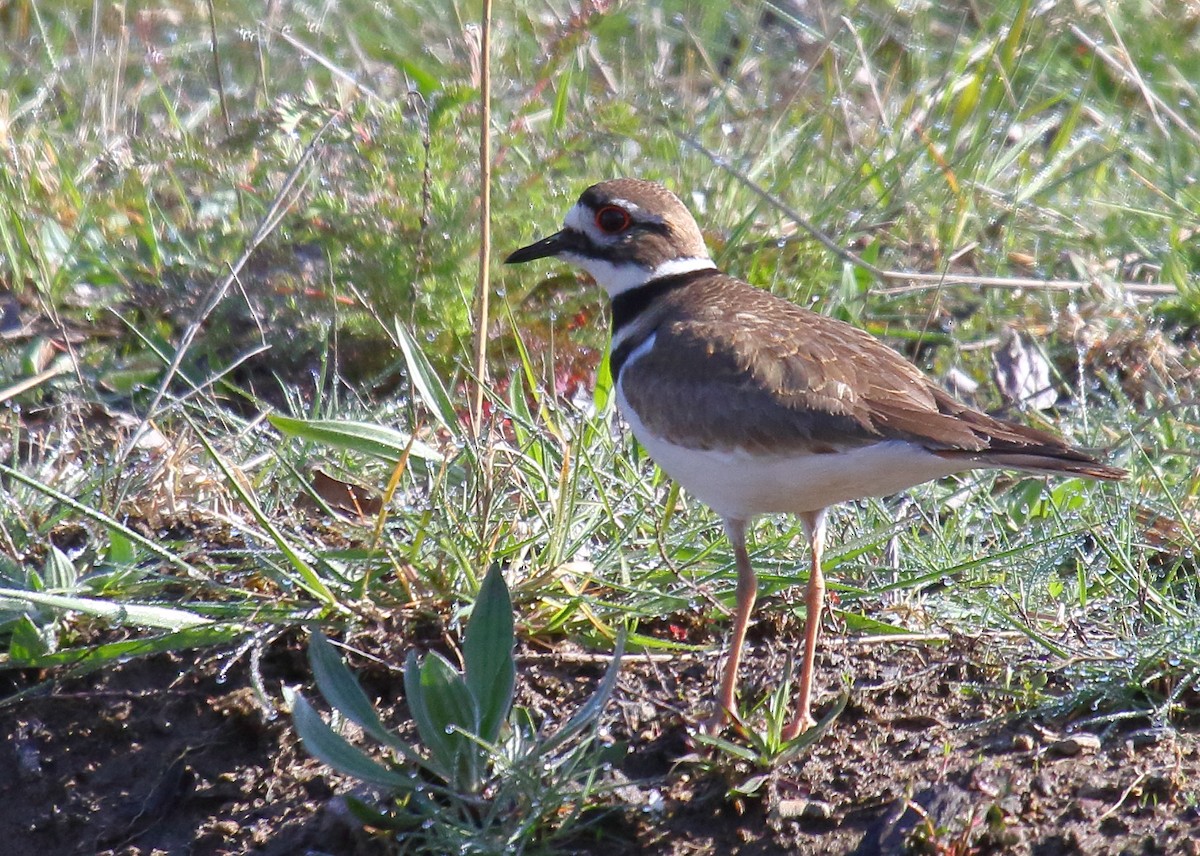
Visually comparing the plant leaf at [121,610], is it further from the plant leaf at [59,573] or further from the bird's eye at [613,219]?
the bird's eye at [613,219]

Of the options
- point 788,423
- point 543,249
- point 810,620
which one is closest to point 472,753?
point 810,620

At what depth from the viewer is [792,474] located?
326 centimetres

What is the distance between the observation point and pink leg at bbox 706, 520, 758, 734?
3.22m

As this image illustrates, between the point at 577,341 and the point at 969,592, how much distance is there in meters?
1.61

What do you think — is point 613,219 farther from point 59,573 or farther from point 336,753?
point 336,753

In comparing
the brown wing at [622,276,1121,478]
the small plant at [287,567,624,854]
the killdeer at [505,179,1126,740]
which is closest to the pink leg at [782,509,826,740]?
the killdeer at [505,179,1126,740]

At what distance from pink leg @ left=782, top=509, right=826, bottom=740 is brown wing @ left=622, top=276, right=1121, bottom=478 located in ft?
1.07

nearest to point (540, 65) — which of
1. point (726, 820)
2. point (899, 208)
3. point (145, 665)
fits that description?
point (899, 208)

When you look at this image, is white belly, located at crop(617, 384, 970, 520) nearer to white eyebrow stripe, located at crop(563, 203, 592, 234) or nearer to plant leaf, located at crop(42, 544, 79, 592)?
white eyebrow stripe, located at crop(563, 203, 592, 234)

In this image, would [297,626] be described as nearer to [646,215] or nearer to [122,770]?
[122,770]

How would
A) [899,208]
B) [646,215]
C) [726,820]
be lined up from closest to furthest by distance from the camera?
[726,820] < [646,215] < [899,208]

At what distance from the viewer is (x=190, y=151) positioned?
454cm

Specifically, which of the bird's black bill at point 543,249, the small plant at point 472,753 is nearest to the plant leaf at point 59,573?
the small plant at point 472,753

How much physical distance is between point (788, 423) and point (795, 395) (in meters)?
0.07
